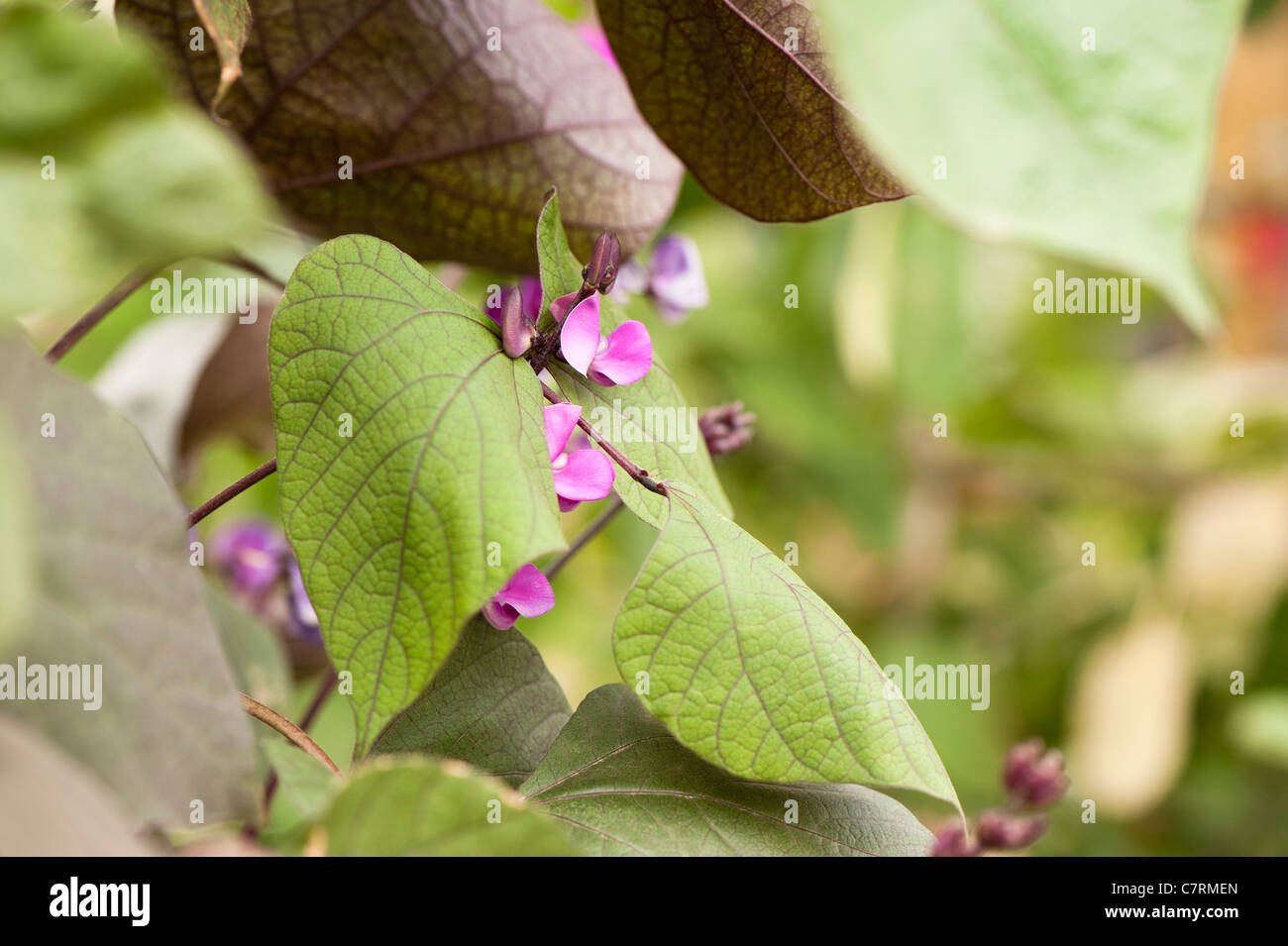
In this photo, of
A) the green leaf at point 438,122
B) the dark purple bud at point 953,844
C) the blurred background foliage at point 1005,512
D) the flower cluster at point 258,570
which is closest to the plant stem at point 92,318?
the green leaf at point 438,122

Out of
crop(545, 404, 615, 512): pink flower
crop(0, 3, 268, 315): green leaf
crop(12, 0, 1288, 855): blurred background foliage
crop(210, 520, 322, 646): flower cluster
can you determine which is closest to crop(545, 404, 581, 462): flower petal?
crop(545, 404, 615, 512): pink flower

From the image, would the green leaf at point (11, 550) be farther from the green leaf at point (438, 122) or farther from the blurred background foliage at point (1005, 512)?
the blurred background foliage at point (1005, 512)

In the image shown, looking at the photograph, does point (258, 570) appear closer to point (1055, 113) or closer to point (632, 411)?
point (632, 411)

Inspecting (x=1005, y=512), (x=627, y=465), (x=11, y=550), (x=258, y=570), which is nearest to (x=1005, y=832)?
(x=627, y=465)

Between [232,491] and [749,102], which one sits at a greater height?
[749,102]

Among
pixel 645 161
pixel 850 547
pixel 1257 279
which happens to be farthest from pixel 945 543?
pixel 645 161

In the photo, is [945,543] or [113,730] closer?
[113,730]
